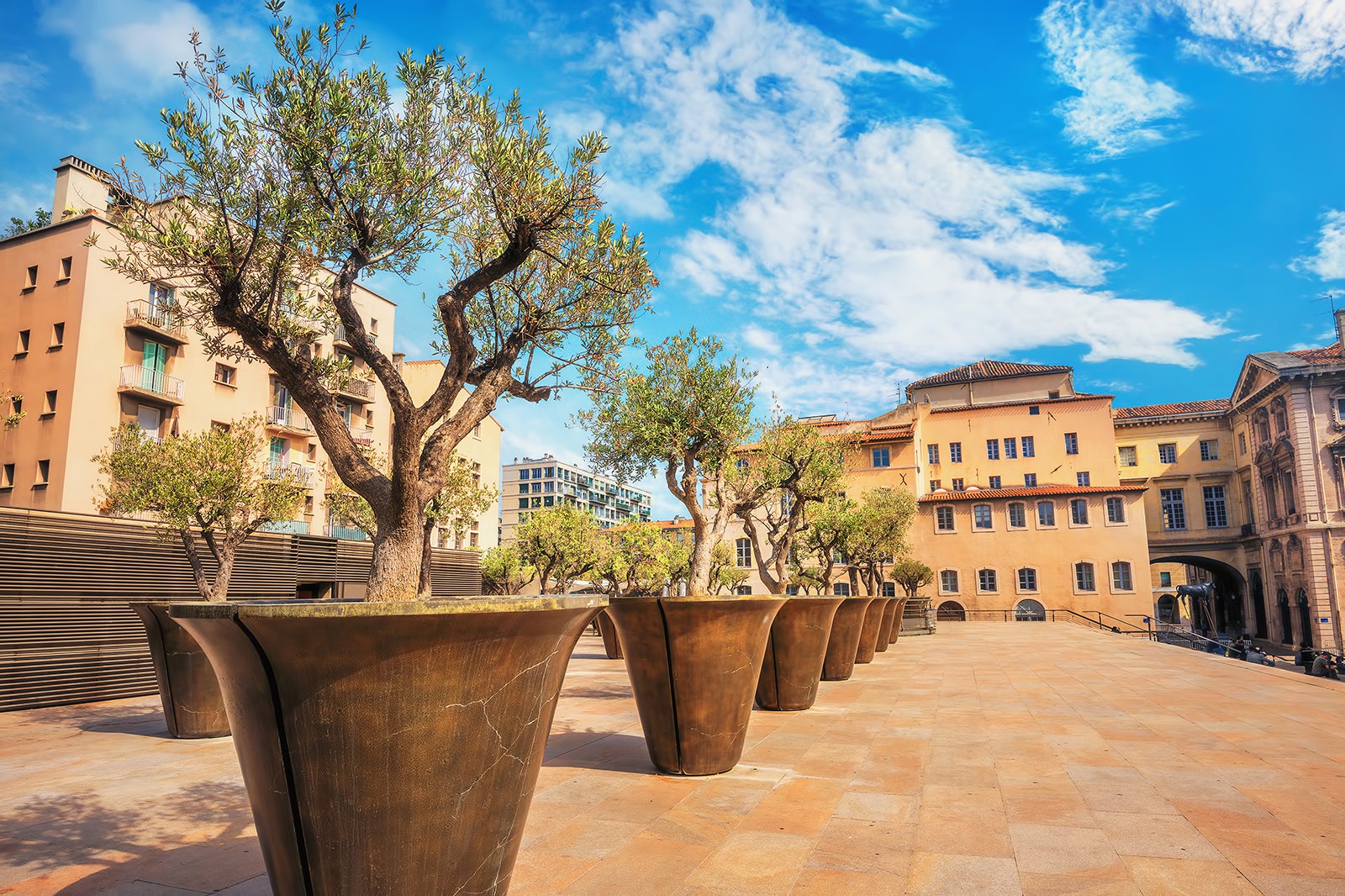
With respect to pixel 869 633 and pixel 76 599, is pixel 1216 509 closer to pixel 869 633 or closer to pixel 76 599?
pixel 869 633

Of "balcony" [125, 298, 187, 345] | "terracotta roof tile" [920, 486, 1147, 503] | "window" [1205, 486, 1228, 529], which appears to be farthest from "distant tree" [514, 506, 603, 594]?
"window" [1205, 486, 1228, 529]

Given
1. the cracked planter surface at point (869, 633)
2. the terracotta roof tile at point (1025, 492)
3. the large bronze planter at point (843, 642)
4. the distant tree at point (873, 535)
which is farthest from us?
the terracotta roof tile at point (1025, 492)

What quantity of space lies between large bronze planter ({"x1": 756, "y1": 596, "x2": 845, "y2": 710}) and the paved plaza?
352mm

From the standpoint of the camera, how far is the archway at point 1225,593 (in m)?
49.6

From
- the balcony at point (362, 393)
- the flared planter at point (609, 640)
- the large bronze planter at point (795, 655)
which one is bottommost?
the flared planter at point (609, 640)

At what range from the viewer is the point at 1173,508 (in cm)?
5175

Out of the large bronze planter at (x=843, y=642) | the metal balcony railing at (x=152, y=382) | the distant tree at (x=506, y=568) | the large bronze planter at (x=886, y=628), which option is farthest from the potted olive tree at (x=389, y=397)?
the metal balcony railing at (x=152, y=382)

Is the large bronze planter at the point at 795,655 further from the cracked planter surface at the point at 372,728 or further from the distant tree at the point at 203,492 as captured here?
the distant tree at the point at 203,492

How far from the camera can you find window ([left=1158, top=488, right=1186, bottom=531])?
51.4m

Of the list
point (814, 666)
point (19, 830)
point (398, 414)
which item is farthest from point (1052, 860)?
point (19, 830)

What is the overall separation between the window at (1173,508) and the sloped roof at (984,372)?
12377mm

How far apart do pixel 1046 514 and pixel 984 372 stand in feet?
45.2

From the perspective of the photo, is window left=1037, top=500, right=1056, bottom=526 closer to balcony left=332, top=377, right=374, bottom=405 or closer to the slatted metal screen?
balcony left=332, top=377, right=374, bottom=405

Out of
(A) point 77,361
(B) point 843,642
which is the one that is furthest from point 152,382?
(B) point 843,642
